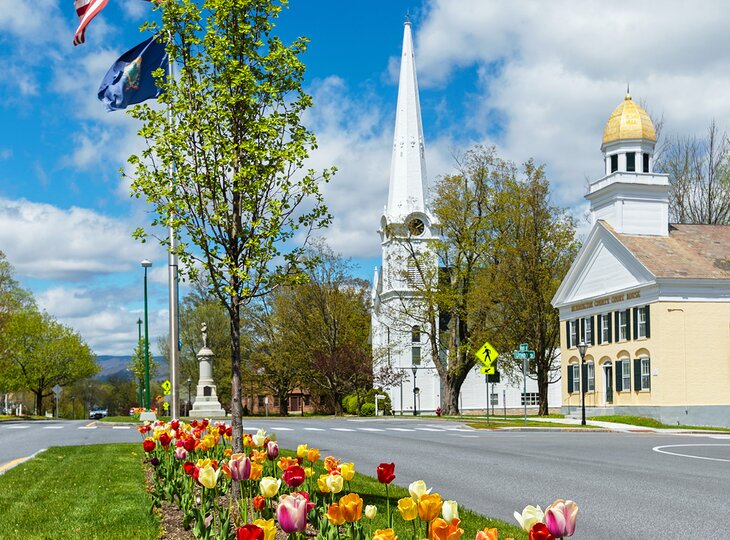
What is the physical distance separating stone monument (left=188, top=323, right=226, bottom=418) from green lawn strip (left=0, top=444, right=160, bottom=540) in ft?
89.7

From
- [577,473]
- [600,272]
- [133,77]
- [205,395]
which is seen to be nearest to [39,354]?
[205,395]

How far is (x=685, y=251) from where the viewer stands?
42688 mm

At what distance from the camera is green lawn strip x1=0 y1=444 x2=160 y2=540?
25.3 ft

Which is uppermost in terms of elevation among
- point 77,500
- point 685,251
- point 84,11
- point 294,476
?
point 84,11

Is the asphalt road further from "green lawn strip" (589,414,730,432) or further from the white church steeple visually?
the white church steeple

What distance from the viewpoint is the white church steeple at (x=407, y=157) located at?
6775 cm

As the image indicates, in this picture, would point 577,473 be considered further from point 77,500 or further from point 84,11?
point 84,11

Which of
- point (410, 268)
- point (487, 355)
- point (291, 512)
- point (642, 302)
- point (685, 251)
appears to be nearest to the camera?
point (291, 512)

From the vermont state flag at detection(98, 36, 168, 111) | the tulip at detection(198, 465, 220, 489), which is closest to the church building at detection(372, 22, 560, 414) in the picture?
the vermont state flag at detection(98, 36, 168, 111)

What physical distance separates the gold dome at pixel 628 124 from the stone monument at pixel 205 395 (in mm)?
23691

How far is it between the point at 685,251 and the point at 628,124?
25.1 ft

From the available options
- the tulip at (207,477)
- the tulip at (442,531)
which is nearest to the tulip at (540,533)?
the tulip at (442,531)

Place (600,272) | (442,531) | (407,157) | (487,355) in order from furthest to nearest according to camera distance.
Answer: (407,157) < (600,272) < (487,355) < (442,531)

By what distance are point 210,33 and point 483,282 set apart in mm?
40129
